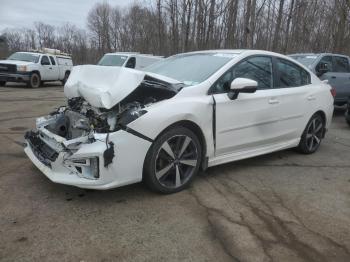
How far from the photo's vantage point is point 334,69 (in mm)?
11734

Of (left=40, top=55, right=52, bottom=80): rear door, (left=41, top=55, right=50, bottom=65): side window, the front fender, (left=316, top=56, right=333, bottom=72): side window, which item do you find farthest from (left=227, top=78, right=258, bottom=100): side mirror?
(left=41, top=55, right=50, bottom=65): side window

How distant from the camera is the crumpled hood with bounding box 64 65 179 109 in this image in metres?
4.01

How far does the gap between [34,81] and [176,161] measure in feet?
55.6

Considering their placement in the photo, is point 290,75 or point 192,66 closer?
point 192,66

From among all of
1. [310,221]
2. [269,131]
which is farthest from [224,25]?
[310,221]

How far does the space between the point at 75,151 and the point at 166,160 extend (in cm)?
99

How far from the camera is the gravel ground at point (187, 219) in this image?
10.4 ft

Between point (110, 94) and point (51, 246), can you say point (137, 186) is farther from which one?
point (51, 246)

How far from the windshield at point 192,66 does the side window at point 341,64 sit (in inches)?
305

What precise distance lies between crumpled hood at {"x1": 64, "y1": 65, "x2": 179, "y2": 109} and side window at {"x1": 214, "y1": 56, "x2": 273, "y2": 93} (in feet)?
2.00

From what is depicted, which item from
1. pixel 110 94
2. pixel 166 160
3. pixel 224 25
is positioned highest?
pixel 224 25

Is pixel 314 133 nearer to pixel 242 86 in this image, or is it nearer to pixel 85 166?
pixel 242 86

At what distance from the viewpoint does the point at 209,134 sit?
4.57 metres

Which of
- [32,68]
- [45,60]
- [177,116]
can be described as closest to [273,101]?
[177,116]
